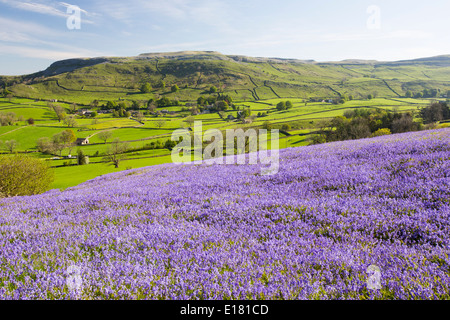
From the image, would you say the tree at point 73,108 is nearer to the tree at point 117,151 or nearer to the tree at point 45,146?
the tree at point 45,146

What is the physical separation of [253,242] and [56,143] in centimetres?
12231

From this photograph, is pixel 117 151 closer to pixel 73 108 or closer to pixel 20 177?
pixel 20 177

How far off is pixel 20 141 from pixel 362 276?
474 feet

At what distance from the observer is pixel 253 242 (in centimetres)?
421

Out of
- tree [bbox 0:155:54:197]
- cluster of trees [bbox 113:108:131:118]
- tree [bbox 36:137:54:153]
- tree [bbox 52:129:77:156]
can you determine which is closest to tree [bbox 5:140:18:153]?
tree [bbox 36:137:54:153]

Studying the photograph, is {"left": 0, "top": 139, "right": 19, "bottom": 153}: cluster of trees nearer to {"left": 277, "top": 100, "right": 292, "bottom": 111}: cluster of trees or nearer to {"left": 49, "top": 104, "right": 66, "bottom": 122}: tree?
{"left": 49, "top": 104, "right": 66, "bottom": 122}: tree

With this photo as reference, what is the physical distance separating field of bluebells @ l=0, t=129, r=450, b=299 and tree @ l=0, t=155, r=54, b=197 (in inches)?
548

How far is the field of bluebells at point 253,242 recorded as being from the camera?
3020mm

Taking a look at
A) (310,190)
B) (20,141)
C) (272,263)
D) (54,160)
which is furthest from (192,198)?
(20,141)

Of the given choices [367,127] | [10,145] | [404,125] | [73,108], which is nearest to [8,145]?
[10,145]

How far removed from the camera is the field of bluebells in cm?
302

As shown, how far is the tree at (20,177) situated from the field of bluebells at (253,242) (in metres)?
13.9

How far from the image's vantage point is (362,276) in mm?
3033
